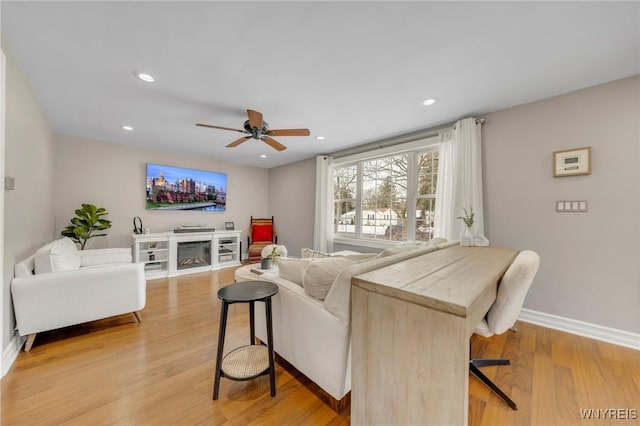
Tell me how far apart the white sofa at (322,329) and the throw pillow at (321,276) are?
0.06 ft

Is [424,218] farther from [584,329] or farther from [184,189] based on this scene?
[184,189]

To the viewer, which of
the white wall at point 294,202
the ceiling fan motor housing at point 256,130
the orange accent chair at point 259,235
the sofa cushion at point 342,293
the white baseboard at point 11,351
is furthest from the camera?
the orange accent chair at point 259,235

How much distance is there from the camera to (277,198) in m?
5.92

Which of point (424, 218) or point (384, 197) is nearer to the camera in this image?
point (424, 218)

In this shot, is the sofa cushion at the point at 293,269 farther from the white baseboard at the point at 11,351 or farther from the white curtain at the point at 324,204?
the white curtain at the point at 324,204

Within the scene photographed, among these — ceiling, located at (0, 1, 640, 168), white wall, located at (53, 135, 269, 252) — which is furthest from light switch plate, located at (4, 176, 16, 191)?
white wall, located at (53, 135, 269, 252)

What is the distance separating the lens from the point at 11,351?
5.83ft

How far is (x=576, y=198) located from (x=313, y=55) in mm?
2834

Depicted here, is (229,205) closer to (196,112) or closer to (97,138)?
(97,138)

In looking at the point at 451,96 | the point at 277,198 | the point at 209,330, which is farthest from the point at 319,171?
the point at 209,330

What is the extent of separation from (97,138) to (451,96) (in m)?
5.27

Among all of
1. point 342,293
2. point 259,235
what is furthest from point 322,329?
point 259,235

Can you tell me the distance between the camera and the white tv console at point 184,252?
4113 millimetres

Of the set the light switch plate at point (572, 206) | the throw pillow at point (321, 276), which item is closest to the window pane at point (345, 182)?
the light switch plate at point (572, 206)
